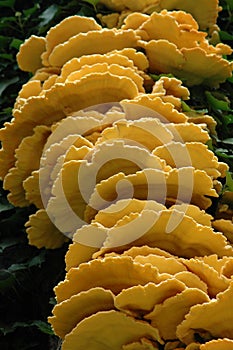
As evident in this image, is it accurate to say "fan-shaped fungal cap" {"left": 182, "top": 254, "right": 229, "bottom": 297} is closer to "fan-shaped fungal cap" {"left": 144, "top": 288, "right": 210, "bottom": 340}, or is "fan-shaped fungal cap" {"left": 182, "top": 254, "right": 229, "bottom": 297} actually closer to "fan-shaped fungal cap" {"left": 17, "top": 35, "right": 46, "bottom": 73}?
"fan-shaped fungal cap" {"left": 144, "top": 288, "right": 210, "bottom": 340}

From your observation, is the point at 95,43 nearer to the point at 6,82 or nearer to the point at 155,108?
the point at 155,108

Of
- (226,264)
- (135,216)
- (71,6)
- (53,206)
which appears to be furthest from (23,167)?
(71,6)

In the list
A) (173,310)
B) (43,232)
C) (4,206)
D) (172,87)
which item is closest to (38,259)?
(43,232)

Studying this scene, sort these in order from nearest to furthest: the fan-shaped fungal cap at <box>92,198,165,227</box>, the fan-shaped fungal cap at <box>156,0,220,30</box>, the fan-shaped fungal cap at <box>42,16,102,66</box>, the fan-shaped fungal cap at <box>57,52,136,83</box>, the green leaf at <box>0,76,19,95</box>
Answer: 1. the fan-shaped fungal cap at <box>92,198,165,227</box>
2. the fan-shaped fungal cap at <box>57,52,136,83</box>
3. the fan-shaped fungal cap at <box>42,16,102,66</box>
4. the fan-shaped fungal cap at <box>156,0,220,30</box>
5. the green leaf at <box>0,76,19,95</box>

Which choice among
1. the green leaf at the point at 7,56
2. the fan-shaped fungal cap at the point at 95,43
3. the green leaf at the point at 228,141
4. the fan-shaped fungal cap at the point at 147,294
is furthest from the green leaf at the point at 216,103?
the green leaf at the point at 7,56

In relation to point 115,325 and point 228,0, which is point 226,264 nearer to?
point 115,325

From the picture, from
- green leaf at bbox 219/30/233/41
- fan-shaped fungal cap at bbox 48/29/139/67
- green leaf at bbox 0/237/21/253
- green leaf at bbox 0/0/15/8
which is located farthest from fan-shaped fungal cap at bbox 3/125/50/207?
A: green leaf at bbox 0/0/15/8

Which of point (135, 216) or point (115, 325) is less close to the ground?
point (135, 216)
